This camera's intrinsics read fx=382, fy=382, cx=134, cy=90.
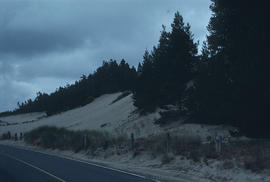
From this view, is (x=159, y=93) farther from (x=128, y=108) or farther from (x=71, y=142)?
(x=128, y=108)

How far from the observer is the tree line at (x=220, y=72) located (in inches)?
826

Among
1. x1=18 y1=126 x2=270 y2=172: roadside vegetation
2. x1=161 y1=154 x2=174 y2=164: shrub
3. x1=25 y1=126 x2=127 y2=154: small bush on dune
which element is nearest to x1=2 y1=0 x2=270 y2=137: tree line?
x1=18 y1=126 x2=270 y2=172: roadside vegetation

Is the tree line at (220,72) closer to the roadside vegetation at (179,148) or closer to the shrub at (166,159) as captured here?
the roadside vegetation at (179,148)

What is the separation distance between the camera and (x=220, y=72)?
85.6 feet

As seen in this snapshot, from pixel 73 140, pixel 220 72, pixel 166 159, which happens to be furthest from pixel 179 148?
pixel 73 140

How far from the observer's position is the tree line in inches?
826

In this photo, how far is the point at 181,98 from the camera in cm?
3503

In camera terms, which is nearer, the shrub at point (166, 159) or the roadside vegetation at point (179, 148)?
the roadside vegetation at point (179, 148)

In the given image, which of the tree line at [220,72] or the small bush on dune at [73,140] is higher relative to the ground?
the tree line at [220,72]

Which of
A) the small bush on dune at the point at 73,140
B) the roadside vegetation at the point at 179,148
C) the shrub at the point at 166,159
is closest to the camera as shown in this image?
the roadside vegetation at the point at 179,148

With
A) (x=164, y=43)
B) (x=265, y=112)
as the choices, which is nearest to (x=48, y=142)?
(x=164, y=43)

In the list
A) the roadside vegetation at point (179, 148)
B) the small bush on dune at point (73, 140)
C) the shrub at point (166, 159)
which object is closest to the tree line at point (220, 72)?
the roadside vegetation at point (179, 148)

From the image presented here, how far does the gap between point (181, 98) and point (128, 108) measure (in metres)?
20.8

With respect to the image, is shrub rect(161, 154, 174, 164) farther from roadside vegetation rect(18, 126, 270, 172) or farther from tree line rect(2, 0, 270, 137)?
tree line rect(2, 0, 270, 137)
